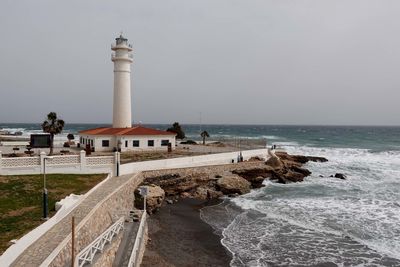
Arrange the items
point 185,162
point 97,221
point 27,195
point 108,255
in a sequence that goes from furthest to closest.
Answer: point 185,162 < point 27,195 < point 97,221 < point 108,255

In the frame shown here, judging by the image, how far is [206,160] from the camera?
33.9 metres

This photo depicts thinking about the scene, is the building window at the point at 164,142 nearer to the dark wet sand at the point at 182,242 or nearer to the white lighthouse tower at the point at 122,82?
the white lighthouse tower at the point at 122,82

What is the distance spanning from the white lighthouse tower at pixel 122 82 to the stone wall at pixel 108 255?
84.7 ft

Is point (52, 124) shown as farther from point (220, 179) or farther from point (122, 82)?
point (220, 179)

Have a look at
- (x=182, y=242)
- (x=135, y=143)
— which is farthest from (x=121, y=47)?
(x=182, y=242)

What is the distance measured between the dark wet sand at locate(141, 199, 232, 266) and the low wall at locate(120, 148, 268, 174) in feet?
14.0

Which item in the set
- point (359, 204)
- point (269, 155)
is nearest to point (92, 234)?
point (359, 204)

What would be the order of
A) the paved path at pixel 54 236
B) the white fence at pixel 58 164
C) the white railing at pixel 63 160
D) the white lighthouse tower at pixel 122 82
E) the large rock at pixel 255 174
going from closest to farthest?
the paved path at pixel 54 236
the white fence at pixel 58 164
the white railing at pixel 63 160
the large rock at pixel 255 174
the white lighthouse tower at pixel 122 82

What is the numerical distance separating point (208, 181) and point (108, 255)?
61.3 feet

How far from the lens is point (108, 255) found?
1302 centimetres

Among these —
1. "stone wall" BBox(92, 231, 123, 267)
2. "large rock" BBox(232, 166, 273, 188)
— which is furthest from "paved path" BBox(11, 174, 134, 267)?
"large rock" BBox(232, 166, 273, 188)

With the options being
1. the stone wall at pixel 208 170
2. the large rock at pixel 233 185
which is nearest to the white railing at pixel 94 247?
the stone wall at pixel 208 170

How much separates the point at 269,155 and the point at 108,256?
33.6 metres

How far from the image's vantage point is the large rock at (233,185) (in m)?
30.4
